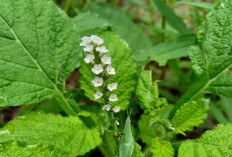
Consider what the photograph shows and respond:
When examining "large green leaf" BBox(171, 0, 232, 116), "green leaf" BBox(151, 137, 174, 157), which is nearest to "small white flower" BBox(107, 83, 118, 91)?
"green leaf" BBox(151, 137, 174, 157)

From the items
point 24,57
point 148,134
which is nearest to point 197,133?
point 148,134

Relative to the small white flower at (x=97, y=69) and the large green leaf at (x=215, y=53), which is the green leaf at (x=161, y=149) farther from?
the small white flower at (x=97, y=69)

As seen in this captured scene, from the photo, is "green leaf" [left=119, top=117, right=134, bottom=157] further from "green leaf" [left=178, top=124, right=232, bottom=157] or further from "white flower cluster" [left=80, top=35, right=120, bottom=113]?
"green leaf" [left=178, top=124, right=232, bottom=157]

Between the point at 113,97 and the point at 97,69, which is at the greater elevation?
the point at 97,69

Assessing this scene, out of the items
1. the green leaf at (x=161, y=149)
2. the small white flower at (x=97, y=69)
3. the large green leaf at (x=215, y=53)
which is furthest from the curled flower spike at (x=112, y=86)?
the large green leaf at (x=215, y=53)

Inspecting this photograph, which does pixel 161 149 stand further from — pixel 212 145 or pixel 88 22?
pixel 88 22

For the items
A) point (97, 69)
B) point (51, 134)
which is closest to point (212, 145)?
point (97, 69)

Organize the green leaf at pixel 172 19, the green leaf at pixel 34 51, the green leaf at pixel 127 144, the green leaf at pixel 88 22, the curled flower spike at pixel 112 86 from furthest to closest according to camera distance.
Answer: the green leaf at pixel 172 19 < the green leaf at pixel 88 22 < the green leaf at pixel 34 51 < the curled flower spike at pixel 112 86 < the green leaf at pixel 127 144
